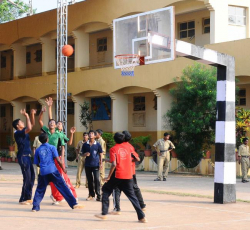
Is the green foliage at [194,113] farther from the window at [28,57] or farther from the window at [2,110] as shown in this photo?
the window at [2,110]

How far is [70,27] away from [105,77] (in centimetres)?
391

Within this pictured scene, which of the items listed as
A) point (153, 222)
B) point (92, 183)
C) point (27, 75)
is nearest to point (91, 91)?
point (27, 75)

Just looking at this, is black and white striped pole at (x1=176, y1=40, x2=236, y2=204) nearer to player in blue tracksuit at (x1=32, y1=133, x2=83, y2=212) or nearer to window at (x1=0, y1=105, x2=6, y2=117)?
player in blue tracksuit at (x1=32, y1=133, x2=83, y2=212)

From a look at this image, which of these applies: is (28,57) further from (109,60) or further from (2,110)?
(109,60)

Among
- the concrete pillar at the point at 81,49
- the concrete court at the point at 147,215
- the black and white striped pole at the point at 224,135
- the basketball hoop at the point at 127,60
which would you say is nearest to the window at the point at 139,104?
the concrete pillar at the point at 81,49

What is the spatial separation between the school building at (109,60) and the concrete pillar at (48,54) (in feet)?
0.20

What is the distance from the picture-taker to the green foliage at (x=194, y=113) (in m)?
23.0

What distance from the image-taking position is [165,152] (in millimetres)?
20844

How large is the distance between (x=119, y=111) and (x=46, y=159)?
63.1 ft

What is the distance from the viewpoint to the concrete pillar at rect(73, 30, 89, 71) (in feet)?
107

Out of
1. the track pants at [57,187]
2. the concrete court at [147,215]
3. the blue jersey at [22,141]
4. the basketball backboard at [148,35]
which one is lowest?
the concrete court at [147,215]

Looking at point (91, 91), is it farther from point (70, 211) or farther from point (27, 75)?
point (70, 211)

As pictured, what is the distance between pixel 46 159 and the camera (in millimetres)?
11820

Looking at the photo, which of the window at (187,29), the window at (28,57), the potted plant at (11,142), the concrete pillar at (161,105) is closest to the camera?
the concrete pillar at (161,105)
